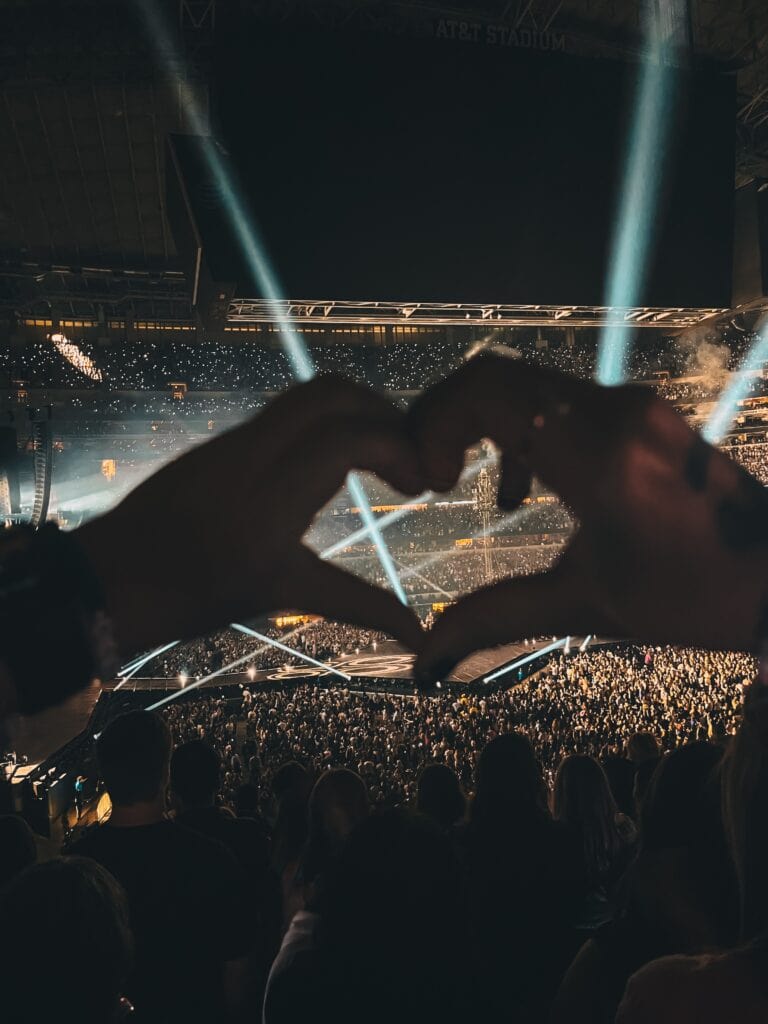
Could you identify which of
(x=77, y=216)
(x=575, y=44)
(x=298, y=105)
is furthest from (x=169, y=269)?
(x=575, y=44)

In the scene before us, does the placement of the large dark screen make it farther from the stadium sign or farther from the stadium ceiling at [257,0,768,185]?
the stadium ceiling at [257,0,768,185]

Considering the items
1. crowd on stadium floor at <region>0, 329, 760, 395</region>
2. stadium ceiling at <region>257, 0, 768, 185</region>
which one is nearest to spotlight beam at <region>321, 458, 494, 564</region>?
crowd on stadium floor at <region>0, 329, 760, 395</region>

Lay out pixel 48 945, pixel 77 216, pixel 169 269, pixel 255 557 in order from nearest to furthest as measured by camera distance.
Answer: pixel 48 945 < pixel 255 557 < pixel 77 216 < pixel 169 269

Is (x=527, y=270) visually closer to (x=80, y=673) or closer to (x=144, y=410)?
(x=80, y=673)

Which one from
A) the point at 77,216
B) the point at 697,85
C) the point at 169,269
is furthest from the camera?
the point at 169,269

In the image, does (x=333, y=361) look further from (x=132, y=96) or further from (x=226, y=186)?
(x=226, y=186)
